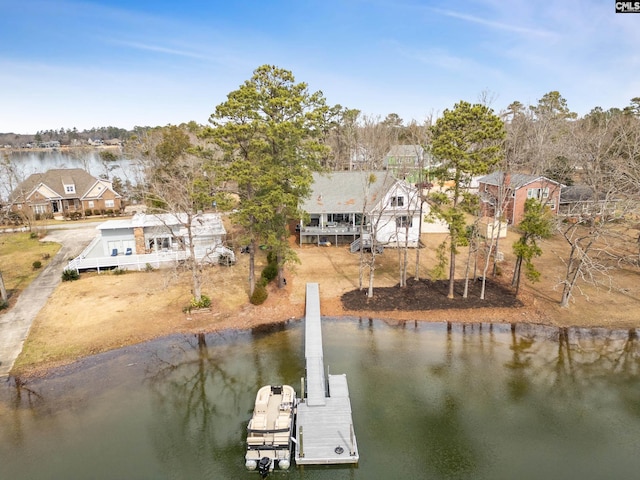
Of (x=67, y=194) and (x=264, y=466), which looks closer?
(x=264, y=466)

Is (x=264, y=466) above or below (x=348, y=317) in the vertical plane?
below

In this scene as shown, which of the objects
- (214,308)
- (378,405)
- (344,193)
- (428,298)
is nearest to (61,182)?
(344,193)

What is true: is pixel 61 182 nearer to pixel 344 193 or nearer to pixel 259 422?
pixel 344 193

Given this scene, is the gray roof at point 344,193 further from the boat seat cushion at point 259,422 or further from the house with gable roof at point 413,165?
the boat seat cushion at point 259,422

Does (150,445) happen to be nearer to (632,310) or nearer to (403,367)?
(403,367)

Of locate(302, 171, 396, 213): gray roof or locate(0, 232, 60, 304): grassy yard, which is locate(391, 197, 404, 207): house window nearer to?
locate(302, 171, 396, 213): gray roof

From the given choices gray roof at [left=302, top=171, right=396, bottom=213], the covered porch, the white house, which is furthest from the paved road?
gray roof at [left=302, top=171, right=396, bottom=213]
